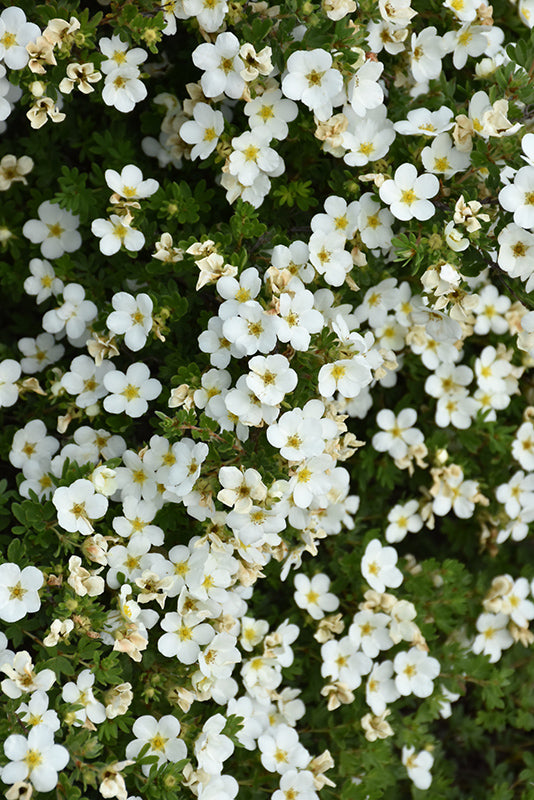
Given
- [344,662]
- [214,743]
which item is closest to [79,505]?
[214,743]

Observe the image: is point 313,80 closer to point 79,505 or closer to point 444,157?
point 444,157

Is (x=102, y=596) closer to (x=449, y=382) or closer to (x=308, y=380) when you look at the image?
(x=308, y=380)

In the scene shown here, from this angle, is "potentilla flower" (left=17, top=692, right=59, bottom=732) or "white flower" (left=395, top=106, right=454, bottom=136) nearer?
"potentilla flower" (left=17, top=692, right=59, bottom=732)

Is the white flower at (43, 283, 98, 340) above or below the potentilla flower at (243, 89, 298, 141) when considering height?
below

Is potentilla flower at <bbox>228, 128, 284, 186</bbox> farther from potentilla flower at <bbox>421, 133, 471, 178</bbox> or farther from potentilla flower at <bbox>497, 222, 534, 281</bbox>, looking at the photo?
potentilla flower at <bbox>497, 222, 534, 281</bbox>

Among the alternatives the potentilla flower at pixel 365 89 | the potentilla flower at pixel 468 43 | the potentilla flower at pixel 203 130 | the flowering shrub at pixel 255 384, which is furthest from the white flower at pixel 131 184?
the potentilla flower at pixel 468 43

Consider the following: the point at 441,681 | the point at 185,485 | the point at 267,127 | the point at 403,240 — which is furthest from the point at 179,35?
the point at 441,681

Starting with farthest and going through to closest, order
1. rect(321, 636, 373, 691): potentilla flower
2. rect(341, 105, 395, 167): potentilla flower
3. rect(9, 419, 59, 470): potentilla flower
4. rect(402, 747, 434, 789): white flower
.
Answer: rect(402, 747, 434, 789): white flower, rect(321, 636, 373, 691): potentilla flower, rect(9, 419, 59, 470): potentilla flower, rect(341, 105, 395, 167): potentilla flower

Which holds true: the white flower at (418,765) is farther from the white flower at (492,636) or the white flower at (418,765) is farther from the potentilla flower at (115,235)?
the potentilla flower at (115,235)

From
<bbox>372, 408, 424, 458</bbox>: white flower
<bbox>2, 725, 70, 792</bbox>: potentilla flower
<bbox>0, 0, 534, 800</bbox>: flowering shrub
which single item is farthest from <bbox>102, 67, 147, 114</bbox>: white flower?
<bbox>2, 725, 70, 792</bbox>: potentilla flower
